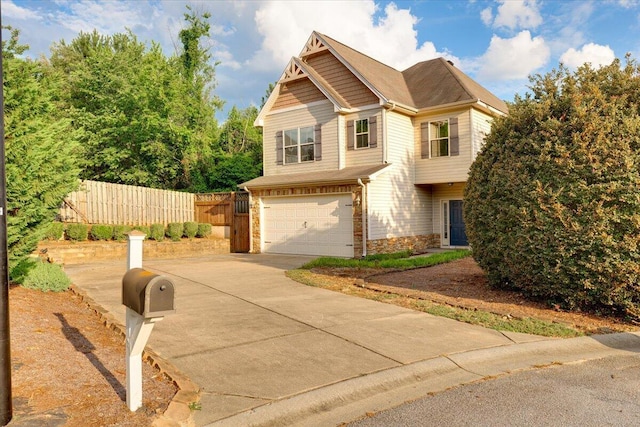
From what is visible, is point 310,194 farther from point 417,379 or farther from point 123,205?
point 417,379

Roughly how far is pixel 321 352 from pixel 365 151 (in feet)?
39.7

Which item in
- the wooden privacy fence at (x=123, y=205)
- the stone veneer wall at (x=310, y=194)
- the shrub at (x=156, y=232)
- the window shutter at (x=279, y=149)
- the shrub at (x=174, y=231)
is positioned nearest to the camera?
the stone veneer wall at (x=310, y=194)

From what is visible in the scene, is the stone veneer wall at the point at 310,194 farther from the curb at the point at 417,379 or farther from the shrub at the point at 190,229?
the curb at the point at 417,379

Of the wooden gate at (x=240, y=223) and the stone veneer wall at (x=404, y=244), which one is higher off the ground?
the wooden gate at (x=240, y=223)

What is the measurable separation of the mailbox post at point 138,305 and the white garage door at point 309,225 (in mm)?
12068

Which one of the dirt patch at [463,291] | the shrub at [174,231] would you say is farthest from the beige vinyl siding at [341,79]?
the shrub at [174,231]

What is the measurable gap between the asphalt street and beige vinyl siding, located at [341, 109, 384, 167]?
11.9 metres

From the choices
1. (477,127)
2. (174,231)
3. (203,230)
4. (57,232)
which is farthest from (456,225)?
(57,232)

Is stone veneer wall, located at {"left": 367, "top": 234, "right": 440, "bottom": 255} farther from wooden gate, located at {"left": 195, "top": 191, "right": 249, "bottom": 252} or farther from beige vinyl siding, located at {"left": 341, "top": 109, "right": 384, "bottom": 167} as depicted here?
wooden gate, located at {"left": 195, "top": 191, "right": 249, "bottom": 252}

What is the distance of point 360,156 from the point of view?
16406mm

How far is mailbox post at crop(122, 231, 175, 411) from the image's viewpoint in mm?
2980

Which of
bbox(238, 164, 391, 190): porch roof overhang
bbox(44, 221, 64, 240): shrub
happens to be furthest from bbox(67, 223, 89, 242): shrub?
bbox(238, 164, 391, 190): porch roof overhang

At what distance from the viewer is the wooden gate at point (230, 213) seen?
18297 mm

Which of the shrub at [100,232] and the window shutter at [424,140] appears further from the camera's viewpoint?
the window shutter at [424,140]
